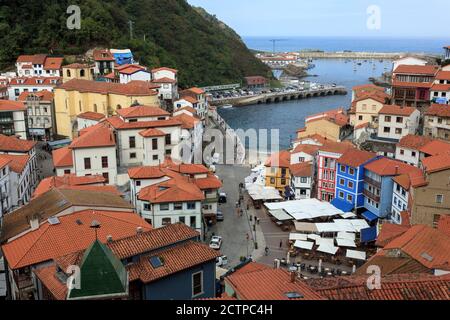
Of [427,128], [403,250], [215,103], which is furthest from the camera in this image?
[215,103]

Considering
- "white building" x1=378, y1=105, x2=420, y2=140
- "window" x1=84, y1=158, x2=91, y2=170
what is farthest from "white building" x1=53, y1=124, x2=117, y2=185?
"white building" x1=378, y1=105, x2=420, y2=140

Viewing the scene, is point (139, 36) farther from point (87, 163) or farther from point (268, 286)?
point (268, 286)

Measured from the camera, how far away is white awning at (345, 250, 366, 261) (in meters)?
20.1

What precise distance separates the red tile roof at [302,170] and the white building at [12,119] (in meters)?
20.0

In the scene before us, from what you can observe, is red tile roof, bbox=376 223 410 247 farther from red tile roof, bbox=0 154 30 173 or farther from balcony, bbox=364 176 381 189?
red tile roof, bbox=0 154 30 173

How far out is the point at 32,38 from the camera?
57625 mm

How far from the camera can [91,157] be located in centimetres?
2606

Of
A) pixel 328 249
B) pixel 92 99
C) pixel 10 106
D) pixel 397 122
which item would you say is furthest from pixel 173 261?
pixel 92 99

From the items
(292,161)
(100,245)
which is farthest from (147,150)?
(100,245)

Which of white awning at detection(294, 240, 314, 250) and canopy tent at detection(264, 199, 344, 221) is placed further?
canopy tent at detection(264, 199, 344, 221)

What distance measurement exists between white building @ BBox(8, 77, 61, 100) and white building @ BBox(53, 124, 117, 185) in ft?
66.4
